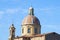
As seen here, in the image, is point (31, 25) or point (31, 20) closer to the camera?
point (31, 25)

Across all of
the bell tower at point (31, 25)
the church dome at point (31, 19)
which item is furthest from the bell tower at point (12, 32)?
the church dome at point (31, 19)

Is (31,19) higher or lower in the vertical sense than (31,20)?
higher

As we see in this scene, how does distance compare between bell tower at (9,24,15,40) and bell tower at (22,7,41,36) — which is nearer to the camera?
bell tower at (22,7,41,36)

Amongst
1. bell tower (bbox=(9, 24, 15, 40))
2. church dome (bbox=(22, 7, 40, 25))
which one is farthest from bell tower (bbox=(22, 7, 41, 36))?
bell tower (bbox=(9, 24, 15, 40))

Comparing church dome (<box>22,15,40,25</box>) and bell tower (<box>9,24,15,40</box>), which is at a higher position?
church dome (<box>22,15,40,25</box>)

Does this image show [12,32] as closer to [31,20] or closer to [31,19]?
[31,20]

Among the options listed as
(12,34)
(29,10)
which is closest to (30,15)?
(29,10)

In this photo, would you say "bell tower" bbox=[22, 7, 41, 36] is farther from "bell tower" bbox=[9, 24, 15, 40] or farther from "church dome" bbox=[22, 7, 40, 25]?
"bell tower" bbox=[9, 24, 15, 40]

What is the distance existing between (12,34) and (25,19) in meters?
4.59

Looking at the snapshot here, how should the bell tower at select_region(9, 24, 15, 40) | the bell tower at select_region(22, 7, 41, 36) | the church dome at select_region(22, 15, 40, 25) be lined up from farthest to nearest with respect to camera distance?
1. the church dome at select_region(22, 15, 40, 25)
2. the bell tower at select_region(9, 24, 15, 40)
3. the bell tower at select_region(22, 7, 41, 36)

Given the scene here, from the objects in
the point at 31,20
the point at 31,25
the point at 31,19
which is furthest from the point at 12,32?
the point at 31,19

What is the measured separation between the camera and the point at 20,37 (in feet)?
214

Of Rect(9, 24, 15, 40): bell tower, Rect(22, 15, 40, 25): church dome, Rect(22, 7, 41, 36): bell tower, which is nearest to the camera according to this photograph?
Rect(22, 7, 41, 36): bell tower

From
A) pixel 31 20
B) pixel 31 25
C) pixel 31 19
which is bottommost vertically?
pixel 31 25
